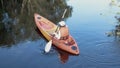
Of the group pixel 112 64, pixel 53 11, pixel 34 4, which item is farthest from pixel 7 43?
pixel 34 4

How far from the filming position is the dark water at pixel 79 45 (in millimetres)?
12820

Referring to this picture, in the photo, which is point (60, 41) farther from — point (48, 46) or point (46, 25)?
point (46, 25)

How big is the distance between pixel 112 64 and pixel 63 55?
219 cm

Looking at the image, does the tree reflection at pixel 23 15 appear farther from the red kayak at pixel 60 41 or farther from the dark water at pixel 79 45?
the red kayak at pixel 60 41

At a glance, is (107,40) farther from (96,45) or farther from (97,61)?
(97,61)

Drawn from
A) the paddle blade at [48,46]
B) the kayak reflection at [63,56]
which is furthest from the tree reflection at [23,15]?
the kayak reflection at [63,56]

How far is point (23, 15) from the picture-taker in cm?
2073

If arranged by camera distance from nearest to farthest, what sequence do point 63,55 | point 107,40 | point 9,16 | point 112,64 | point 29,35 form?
point 112,64 → point 63,55 → point 107,40 → point 29,35 → point 9,16

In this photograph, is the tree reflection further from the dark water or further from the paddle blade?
the paddle blade

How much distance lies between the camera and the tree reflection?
16359 mm

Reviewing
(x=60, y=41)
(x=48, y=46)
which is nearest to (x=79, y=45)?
(x=60, y=41)

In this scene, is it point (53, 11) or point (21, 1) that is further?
point (21, 1)

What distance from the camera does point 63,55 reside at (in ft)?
45.4

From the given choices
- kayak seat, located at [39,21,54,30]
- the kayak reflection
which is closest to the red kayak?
kayak seat, located at [39,21,54,30]
